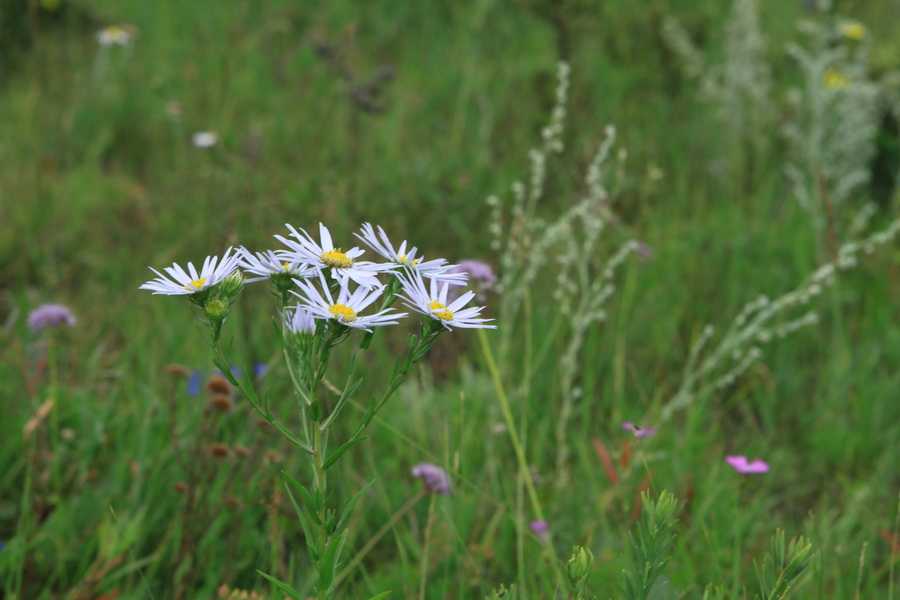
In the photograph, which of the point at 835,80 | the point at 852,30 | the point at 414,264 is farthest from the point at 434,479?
the point at 852,30

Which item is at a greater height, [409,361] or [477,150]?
[477,150]

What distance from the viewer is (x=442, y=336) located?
2506 mm

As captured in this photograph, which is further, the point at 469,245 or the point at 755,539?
the point at 469,245

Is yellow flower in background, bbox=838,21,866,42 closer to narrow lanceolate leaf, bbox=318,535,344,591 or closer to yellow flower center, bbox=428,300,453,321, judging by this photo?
yellow flower center, bbox=428,300,453,321

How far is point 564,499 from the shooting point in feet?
6.69

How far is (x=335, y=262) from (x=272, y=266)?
7cm

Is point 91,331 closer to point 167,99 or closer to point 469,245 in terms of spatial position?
point 469,245

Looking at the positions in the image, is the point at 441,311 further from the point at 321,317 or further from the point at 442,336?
the point at 442,336

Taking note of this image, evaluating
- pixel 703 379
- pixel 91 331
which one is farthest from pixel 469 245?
pixel 91 331

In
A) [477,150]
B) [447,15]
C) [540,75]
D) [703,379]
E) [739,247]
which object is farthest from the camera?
[447,15]

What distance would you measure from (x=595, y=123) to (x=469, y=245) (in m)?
0.95

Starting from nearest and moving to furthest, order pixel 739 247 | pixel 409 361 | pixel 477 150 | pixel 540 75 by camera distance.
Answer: pixel 409 361, pixel 739 247, pixel 477 150, pixel 540 75

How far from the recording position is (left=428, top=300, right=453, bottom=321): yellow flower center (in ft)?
3.34

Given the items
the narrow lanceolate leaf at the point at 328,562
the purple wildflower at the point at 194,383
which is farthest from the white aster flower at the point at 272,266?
the purple wildflower at the point at 194,383
